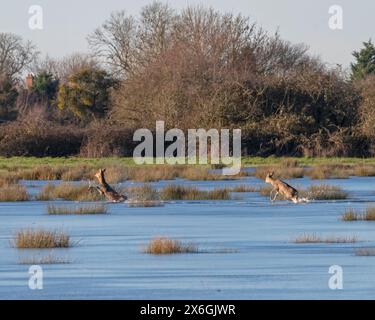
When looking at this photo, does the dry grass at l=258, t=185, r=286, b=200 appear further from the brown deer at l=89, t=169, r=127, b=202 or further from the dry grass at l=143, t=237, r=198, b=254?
the dry grass at l=143, t=237, r=198, b=254

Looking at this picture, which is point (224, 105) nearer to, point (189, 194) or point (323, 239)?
point (189, 194)

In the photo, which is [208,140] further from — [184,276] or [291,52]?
[184,276]

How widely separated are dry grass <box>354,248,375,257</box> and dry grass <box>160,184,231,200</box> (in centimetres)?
1141

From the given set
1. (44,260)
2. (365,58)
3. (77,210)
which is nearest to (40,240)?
(44,260)

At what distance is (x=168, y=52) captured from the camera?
53875mm

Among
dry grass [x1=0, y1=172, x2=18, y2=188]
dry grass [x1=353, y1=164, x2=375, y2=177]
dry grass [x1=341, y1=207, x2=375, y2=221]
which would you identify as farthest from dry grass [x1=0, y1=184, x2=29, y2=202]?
dry grass [x1=353, y1=164, x2=375, y2=177]

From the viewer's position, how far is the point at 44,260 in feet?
52.4

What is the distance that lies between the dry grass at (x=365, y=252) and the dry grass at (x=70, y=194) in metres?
11.9

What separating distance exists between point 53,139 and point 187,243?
109 feet

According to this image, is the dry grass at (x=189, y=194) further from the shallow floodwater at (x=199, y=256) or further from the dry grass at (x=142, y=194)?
the shallow floodwater at (x=199, y=256)

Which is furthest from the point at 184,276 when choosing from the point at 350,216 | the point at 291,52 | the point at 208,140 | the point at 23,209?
the point at 291,52

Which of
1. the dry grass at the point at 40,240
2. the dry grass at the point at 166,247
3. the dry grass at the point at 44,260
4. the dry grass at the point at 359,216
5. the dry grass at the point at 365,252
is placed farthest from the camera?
the dry grass at the point at 359,216

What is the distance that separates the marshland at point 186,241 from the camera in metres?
13.9

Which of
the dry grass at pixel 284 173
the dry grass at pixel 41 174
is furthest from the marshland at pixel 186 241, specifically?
the dry grass at pixel 284 173
